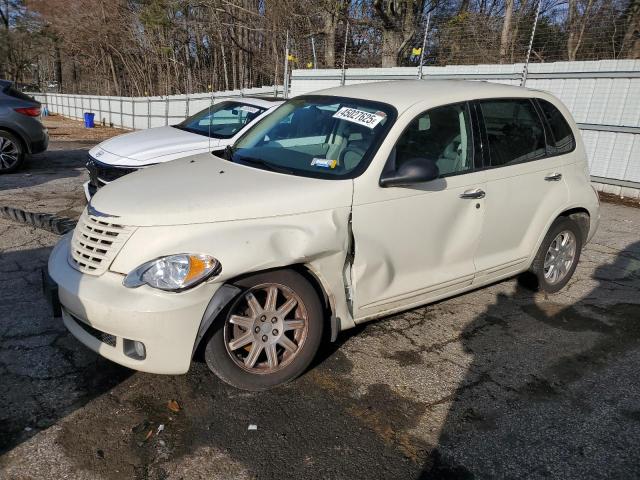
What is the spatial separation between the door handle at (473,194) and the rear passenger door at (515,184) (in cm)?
8

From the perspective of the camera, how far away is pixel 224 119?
8047mm

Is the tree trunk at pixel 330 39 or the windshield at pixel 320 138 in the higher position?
the tree trunk at pixel 330 39

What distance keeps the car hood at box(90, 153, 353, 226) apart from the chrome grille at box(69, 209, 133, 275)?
0.05 meters

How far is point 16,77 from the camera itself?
1898 inches

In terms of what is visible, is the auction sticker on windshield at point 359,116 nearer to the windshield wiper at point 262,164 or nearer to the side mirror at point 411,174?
the side mirror at point 411,174

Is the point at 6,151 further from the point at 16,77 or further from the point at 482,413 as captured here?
the point at 16,77

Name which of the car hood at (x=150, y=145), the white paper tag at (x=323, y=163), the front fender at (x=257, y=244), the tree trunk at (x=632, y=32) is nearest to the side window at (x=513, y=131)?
the white paper tag at (x=323, y=163)

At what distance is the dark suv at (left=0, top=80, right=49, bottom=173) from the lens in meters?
9.07

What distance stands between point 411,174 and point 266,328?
127 centimetres

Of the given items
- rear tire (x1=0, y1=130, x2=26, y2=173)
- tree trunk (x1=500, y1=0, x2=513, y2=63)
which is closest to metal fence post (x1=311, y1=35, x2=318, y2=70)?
tree trunk (x1=500, y1=0, x2=513, y2=63)

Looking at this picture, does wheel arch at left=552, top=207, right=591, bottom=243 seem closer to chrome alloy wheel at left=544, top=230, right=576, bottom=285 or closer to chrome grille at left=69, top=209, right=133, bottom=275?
Answer: chrome alloy wheel at left=544, top=230, right=576, bottom=285

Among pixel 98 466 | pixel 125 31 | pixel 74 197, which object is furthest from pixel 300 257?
pixel 125 31

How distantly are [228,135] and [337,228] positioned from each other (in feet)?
15.4

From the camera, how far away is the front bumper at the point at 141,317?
8.74 ft
